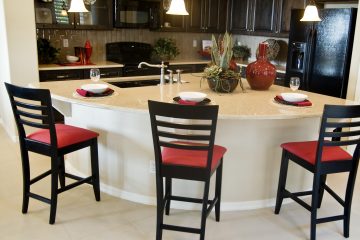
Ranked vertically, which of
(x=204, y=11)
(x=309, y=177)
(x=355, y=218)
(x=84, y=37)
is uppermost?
(x=204, y=11)

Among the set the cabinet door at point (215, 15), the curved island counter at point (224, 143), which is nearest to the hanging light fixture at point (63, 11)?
the curved island counter at point (224, 143)

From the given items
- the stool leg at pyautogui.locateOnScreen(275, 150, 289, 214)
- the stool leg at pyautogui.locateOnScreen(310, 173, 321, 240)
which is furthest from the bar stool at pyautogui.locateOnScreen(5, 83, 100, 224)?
the stool leg at pyautogui.locateOnScreen(310, 173, 321, 240)

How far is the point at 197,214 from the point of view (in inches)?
118

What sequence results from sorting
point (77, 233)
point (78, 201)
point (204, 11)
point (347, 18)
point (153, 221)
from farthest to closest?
point (204, 11), point (347, 18), point (78, 201), point (153, 221), point (77, 233)

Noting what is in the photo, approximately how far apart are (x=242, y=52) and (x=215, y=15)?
30.7 inches

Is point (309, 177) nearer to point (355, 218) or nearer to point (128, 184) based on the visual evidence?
point (355, 218)

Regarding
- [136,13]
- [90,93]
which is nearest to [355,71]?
[90,93]

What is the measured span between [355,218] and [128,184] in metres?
1.86

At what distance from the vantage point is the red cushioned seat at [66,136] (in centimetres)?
276

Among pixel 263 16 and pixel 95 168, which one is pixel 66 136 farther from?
pixel 263 16

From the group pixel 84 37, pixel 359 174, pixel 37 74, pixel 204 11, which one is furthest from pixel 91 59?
pixel 359 174

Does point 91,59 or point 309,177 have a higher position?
point 91,59

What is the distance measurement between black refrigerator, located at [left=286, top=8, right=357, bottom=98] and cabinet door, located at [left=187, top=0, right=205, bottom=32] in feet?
5.65

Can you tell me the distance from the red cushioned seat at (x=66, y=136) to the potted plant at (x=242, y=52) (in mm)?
4045
